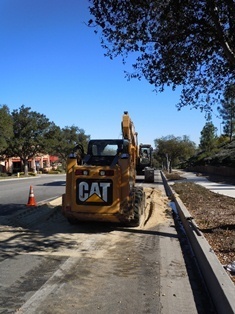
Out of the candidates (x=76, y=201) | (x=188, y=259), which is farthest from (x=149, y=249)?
(x=76, y=201)

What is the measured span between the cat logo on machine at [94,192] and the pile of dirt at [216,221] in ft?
7.56

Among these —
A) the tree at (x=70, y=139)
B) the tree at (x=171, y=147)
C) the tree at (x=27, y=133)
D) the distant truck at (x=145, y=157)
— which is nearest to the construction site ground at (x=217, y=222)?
the distant truck at (x=145, y=157)

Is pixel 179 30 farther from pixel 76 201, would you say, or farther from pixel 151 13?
pixel 76 201

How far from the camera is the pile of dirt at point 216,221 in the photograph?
7.09m

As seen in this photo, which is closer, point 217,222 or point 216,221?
point 217,222

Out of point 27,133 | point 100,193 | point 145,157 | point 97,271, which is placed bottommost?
point 97,271

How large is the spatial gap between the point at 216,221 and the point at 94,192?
322 centimetres

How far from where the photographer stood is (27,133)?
6838 centimetres

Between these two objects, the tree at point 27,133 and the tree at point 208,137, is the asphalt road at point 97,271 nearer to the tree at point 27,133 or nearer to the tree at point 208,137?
the tree at point 27,133

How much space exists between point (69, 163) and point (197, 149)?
95440mm

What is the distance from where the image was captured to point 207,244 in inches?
287

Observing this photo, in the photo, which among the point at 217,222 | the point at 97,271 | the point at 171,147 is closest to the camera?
the point at 97,271

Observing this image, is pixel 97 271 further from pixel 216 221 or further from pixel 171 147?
pixel 171 147

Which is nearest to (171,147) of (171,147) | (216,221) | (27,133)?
(171,147)
